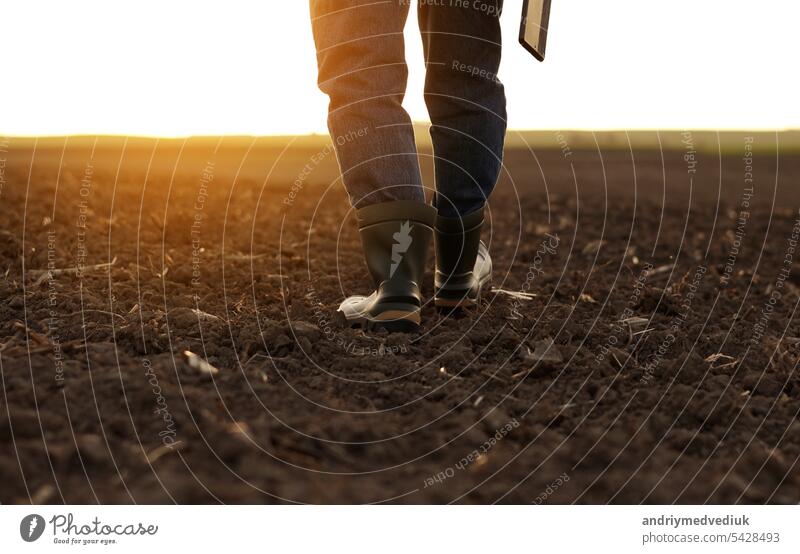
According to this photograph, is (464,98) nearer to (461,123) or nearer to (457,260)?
(461,123)

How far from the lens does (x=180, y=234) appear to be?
3.99 metres

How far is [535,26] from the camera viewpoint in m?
2.48

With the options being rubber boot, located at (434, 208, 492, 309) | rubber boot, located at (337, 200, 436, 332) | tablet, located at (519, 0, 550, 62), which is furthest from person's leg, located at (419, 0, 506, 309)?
rubber boot, located at (337, 200, 436, 332)

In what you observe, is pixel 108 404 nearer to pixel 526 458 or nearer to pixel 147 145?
pixel 526 458

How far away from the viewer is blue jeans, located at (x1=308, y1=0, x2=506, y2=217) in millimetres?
2264

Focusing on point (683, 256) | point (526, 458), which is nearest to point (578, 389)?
point (526, 458)

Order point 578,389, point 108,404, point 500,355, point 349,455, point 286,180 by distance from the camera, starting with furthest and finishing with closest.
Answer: point 286,180 < point 500,355 < point 578,389 < point 108,404 < point 349,455

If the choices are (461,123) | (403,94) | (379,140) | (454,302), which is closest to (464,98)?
(461,123)

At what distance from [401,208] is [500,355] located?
50cm

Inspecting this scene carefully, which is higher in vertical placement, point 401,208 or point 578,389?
point 401,208

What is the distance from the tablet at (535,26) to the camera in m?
2.41

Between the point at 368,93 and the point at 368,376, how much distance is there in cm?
80
